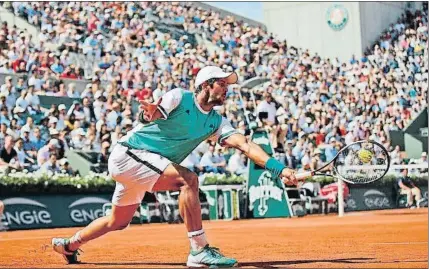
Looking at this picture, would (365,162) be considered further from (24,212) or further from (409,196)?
(409,196)

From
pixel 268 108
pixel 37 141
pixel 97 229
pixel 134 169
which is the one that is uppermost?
pixel 268 108

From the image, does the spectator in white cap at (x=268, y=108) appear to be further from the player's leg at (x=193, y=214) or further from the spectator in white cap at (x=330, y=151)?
the player's leg at (x=193, y=214)

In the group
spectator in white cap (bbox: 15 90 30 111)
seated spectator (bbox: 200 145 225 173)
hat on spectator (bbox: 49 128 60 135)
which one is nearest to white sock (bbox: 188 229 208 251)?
hat on spectator (bbox: 49 128 60 135)

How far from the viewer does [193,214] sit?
660 cm

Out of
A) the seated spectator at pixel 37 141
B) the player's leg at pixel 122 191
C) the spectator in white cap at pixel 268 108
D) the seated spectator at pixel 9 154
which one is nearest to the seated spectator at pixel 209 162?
the spectator in white cap at pixel 268 108

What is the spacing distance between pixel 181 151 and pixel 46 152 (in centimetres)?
993

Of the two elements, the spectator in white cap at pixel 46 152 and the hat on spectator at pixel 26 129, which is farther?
the hat on spectator at pixel 26 129

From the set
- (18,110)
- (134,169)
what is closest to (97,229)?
(134,169)

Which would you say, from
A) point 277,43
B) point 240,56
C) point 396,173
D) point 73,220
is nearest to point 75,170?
point 73,220

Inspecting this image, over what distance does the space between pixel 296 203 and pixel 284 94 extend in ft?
23.2

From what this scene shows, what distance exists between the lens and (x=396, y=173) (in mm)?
23531

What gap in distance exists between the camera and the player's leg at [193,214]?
21.4 feet

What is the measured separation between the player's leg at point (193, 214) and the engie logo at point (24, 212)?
9227mm

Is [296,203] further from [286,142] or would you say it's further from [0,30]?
[0,30]
